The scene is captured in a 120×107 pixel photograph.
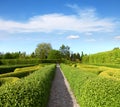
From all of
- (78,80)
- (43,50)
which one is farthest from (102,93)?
(43,50)

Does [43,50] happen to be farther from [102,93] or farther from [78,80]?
[102,93]

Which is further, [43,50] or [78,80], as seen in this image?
[43,50]

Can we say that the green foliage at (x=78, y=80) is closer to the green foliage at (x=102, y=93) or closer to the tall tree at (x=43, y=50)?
the green foliage at (x=102, y=93)

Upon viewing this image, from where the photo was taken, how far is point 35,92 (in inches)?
253

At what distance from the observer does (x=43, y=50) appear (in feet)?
347

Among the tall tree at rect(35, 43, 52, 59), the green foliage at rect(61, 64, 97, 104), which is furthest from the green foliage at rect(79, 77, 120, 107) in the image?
the tall tree at rect(35, 43, 52, 59)

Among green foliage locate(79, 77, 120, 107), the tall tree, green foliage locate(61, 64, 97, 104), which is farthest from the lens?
the tall tree

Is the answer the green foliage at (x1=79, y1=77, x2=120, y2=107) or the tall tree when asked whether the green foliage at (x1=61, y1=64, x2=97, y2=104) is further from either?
the tall tree

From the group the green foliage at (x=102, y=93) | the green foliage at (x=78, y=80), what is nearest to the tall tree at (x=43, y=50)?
the green foliage at (x=78, y=80)

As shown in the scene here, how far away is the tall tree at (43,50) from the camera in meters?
105

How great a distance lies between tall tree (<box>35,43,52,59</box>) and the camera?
104688mm

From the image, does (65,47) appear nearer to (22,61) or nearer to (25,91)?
(22,61)

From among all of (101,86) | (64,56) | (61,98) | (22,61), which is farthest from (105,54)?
(64,56)

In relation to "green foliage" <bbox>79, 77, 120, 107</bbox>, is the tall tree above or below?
above
